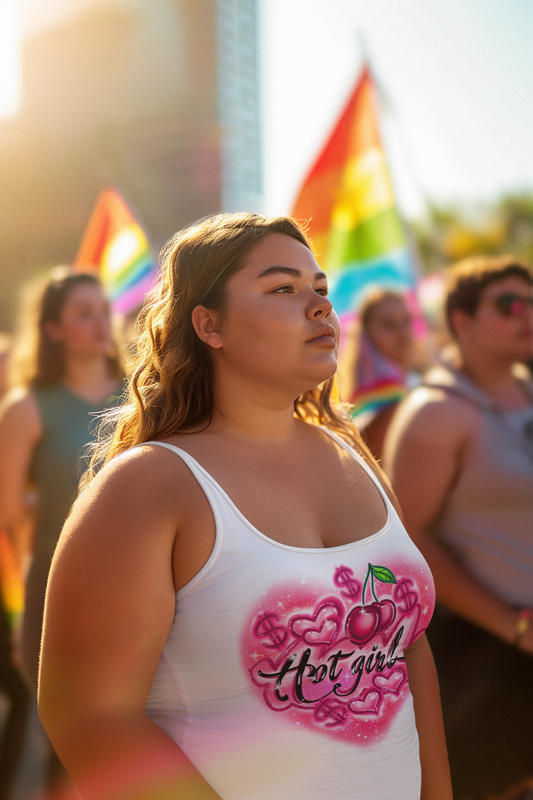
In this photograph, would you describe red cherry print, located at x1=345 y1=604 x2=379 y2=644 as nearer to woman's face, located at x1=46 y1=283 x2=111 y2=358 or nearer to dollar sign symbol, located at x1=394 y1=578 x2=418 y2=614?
dollar sign symbol, located at x1=394 y1=578 x2=418 y2=614

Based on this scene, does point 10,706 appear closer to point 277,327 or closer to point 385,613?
point 385,613

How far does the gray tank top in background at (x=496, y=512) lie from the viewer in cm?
246

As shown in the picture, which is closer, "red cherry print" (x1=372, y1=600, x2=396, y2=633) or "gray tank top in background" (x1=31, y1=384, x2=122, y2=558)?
"red cherry print" (x1=372, y1=600, x2=396, y2=633)

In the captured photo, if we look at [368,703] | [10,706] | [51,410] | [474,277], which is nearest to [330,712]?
[368,703]

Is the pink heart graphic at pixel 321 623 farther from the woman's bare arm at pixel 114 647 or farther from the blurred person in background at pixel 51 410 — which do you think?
the blurred person in background at pixel 51 410

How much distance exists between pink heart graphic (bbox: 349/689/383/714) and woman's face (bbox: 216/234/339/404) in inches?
23.3

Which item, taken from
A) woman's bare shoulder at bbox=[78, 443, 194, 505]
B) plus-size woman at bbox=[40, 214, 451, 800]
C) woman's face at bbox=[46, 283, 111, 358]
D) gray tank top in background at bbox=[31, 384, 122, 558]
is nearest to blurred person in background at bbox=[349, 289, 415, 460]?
woman's face at bbox=[46, 283, 111, 358]

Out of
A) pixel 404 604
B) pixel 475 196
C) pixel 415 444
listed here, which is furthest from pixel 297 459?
pixel 475 196

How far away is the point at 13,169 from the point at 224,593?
31.9 metres

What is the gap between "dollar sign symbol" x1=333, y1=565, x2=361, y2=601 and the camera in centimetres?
129

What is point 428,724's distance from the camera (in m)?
1.57

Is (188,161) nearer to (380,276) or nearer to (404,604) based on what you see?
(380,276)

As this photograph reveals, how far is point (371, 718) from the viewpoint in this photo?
52.7 inches

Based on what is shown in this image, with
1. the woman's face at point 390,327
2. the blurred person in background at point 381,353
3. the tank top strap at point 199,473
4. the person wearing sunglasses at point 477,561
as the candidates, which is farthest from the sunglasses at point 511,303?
the tank top strap at point 199,473
